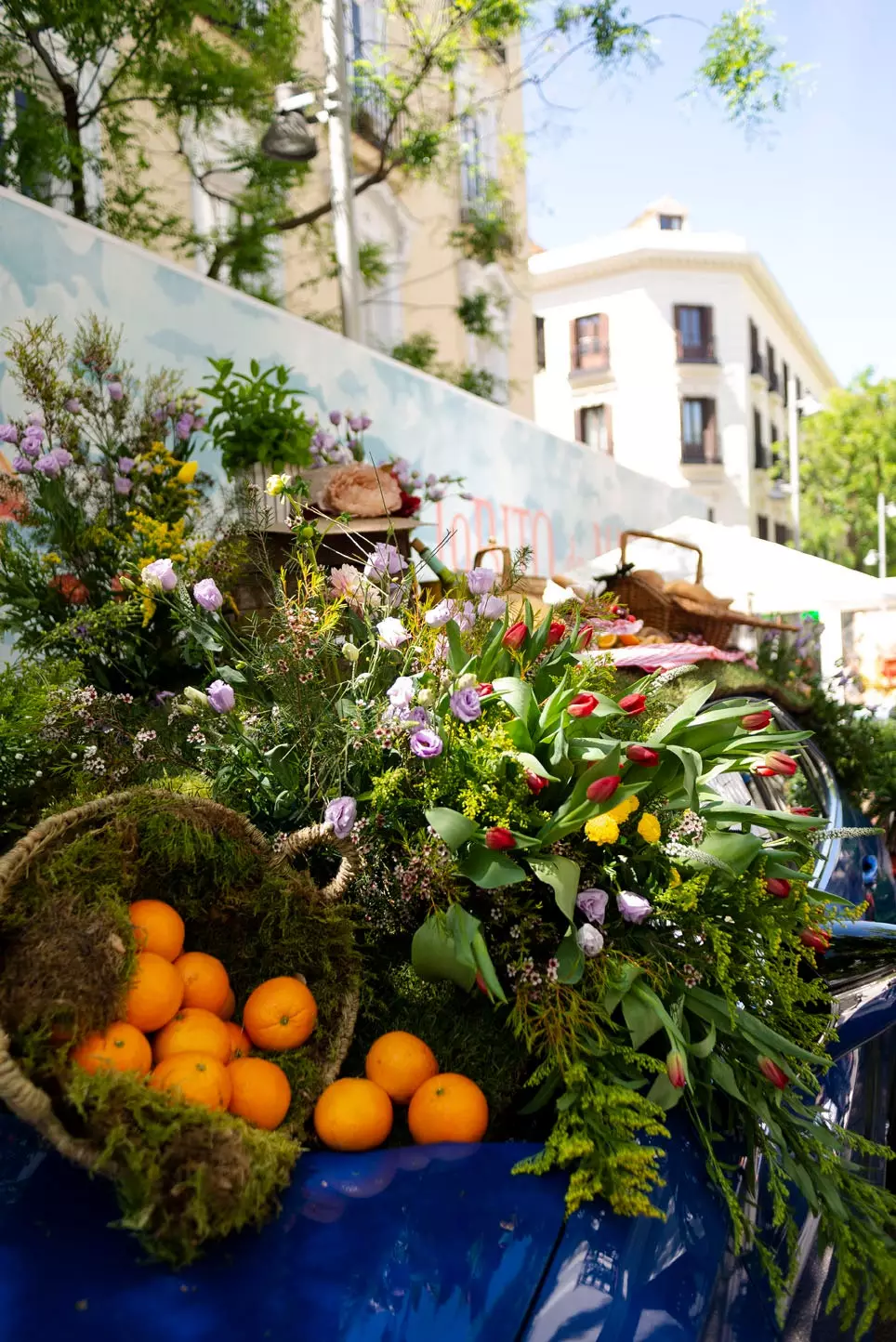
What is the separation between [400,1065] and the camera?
173 cm

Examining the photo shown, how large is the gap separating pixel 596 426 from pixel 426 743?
1334 inches

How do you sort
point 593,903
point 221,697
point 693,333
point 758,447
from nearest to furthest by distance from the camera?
1. point 593,903
2. point 221,697
3. point 693,333
4. point 758,447

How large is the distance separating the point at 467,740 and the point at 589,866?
29cm

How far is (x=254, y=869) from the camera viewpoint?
186 cm

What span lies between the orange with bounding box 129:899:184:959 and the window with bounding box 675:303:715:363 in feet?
111

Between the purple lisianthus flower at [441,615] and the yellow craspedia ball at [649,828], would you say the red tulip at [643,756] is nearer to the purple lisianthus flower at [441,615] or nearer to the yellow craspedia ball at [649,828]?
the yellow craspedia ball at [649,828]

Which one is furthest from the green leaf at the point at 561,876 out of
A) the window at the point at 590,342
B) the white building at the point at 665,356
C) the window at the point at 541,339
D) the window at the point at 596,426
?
the window at the point at 541,339

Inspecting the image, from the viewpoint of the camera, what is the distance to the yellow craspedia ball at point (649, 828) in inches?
71.0

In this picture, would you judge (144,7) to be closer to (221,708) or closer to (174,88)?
(174,88)

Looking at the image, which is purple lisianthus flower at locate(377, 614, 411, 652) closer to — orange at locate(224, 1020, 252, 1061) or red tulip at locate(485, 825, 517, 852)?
red tulip at locate(485, 825, 517, 852)

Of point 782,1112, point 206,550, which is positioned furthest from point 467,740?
point 206,550

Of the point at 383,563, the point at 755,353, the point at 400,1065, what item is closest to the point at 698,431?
the point at 755,353

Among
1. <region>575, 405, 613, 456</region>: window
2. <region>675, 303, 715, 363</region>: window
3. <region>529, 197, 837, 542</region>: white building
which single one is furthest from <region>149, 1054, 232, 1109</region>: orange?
<region>675, 303, 715, 363</region>: window

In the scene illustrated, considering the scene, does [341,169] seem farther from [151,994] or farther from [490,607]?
[151,994]
